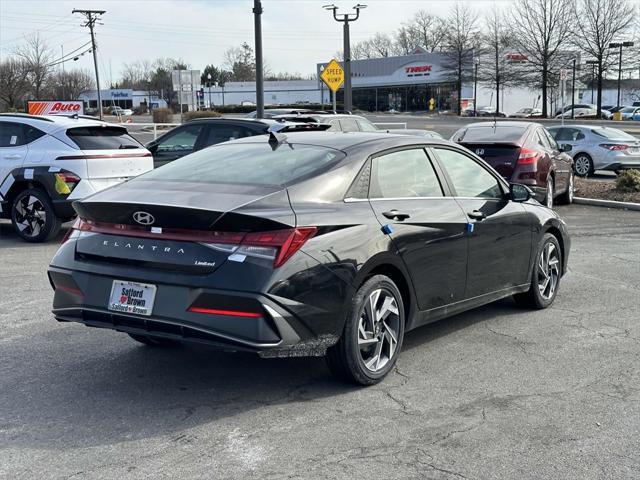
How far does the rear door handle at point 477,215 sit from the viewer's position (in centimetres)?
607

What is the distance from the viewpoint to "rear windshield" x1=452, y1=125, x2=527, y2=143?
44.4 feet

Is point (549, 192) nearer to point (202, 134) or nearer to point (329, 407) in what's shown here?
point (202, 134)

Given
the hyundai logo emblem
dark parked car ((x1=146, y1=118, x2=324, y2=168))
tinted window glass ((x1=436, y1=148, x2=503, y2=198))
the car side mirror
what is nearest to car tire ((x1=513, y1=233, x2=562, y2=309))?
the car side mirror

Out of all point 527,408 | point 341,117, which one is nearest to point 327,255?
point 527,408

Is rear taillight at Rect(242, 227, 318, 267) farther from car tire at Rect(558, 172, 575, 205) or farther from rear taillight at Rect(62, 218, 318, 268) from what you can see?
car tire at Rect(558, 172, 575, 205)

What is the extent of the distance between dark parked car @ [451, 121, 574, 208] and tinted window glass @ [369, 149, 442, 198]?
7.43 metres

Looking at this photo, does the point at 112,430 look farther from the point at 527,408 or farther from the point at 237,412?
the point at 527,408

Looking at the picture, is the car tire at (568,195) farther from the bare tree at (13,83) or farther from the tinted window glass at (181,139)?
the bare tree at (13,83)

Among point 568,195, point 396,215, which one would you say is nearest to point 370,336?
point 396,215

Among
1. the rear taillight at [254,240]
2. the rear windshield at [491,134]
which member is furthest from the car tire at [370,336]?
the rear windshield at [491,134]

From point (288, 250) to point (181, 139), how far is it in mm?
9411

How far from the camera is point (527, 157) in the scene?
13.2m

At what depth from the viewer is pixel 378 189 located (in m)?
5.35

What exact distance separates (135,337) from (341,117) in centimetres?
1027
